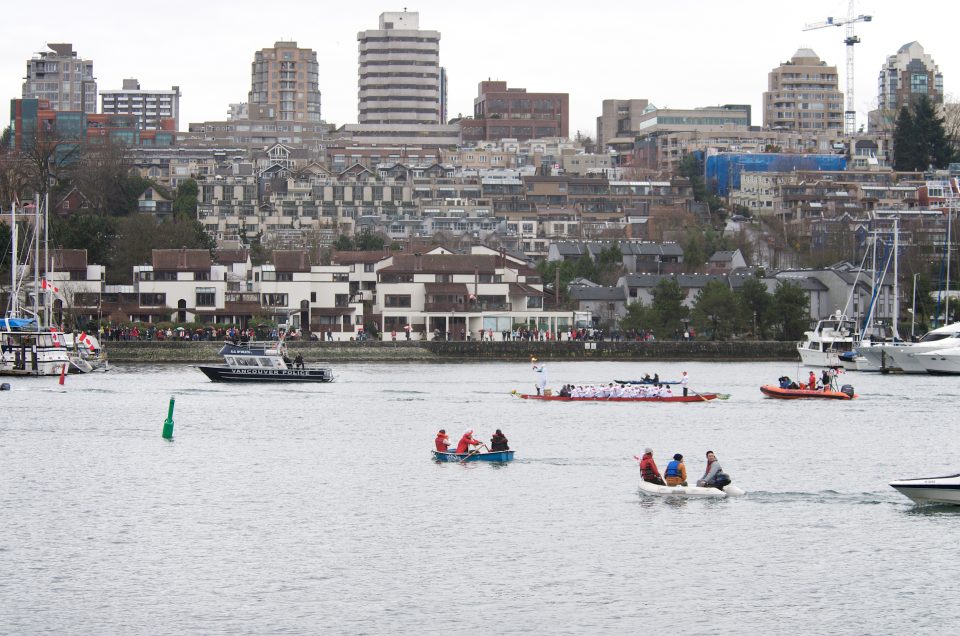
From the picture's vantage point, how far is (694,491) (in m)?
42.5

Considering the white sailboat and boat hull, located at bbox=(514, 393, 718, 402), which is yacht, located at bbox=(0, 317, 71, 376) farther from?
boat hull, located at bbox=(514, 393, 718, 402)

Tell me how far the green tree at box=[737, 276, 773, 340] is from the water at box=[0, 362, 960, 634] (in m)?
43.5

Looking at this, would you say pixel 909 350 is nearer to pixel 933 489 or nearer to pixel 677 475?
pixel 677 475

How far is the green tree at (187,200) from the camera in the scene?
519 ft

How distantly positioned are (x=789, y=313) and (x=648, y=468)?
230 feet

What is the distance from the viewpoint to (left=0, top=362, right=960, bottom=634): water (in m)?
30.5

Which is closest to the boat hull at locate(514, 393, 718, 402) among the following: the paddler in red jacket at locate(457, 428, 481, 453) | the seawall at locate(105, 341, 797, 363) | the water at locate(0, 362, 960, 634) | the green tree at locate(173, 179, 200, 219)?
the water at locate(0, 362, 960, 634)

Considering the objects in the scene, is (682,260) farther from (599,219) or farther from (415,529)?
(415,529)

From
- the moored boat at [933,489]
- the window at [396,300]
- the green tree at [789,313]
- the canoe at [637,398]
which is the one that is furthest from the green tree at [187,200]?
the moored boat at [933,489]

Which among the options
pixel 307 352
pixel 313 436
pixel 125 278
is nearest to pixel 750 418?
pixel 313 436

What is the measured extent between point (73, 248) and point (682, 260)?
199 ft

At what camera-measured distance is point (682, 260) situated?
14588 cm

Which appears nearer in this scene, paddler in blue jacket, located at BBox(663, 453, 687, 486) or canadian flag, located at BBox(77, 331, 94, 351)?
paddler in blue jacket, located at BBox(663, 453, 687, 486)

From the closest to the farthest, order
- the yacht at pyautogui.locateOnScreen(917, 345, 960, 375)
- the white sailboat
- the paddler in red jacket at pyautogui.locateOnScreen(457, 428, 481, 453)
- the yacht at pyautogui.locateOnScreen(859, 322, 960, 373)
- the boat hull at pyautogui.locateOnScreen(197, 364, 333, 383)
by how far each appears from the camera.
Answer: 1. the paddler in red jacket at pyautogui.locateOnScreen(457, 428, 481, 453)
2. the boat hull at pyautogui.locateOnScreen(197, 364, 333, 383)
3. the white sailboat
4. the yacht at pyautogui.locateOnScreen(917, 345, 960, 375)
5. the yacht at pyautogui.locateOnScreen(859, 322, 960, 373)
